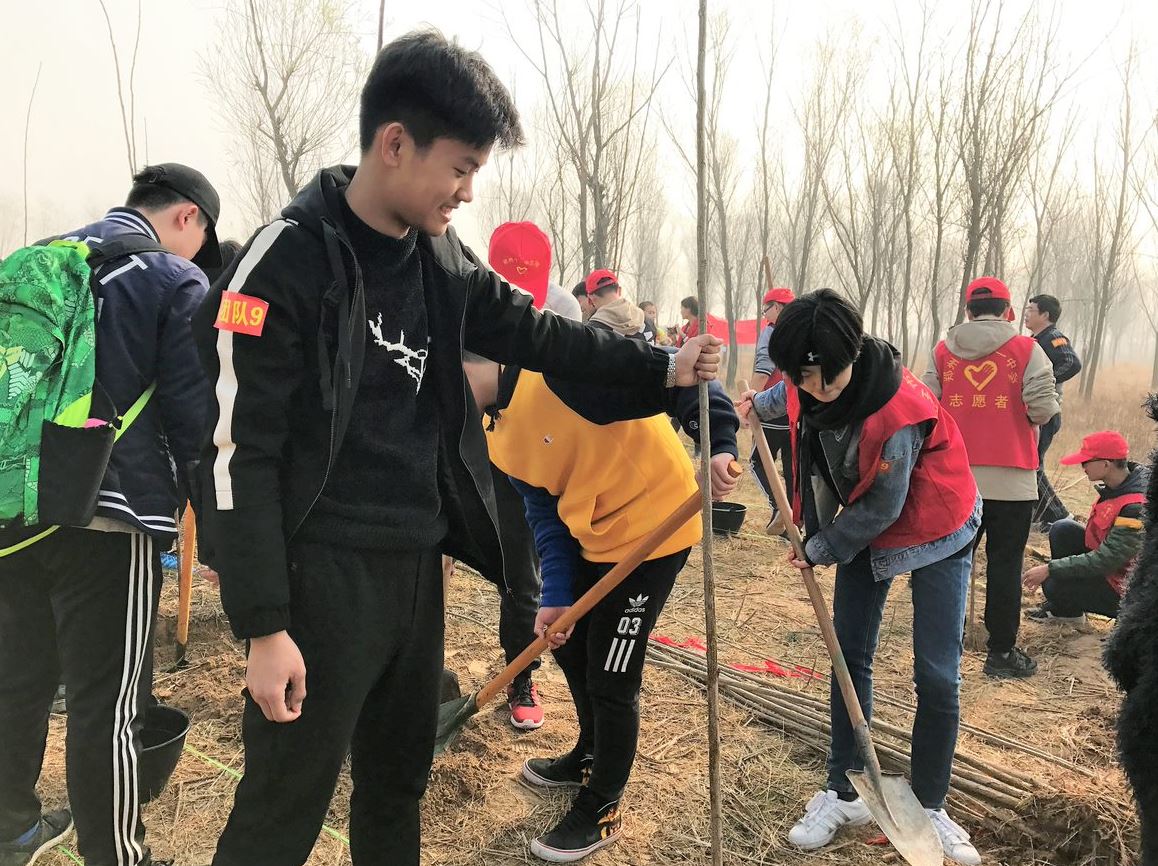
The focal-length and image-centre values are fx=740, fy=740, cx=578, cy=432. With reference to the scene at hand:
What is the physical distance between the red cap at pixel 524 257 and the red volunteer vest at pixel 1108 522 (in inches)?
125

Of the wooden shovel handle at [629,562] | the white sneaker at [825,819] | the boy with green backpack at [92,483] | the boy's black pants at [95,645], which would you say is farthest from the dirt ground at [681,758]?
the wooden shovel handle at [629,562]

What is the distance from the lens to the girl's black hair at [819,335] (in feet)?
6.93

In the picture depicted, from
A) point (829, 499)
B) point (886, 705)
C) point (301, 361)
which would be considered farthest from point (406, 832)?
point (886, 705)

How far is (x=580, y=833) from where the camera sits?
2414mm

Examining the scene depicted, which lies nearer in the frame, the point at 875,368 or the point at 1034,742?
the point at 875,368

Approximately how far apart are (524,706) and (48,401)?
85.4 inches

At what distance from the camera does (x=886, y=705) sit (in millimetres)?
3416

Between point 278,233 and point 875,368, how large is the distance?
1661 mm

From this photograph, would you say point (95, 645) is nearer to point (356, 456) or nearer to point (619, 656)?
point (356, 456)

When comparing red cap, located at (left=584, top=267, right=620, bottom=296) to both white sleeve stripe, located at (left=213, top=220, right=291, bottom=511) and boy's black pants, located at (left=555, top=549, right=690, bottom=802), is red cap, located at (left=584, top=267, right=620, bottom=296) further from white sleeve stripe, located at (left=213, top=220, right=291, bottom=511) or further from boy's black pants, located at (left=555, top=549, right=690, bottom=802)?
white sleeve stripe, located at (left=213, top=220, right=291, bottom=511)

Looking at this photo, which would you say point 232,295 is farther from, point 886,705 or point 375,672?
point 886,705

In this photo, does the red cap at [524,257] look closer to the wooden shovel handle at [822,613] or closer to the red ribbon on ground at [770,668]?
the wooden shovel handle at [822,613]

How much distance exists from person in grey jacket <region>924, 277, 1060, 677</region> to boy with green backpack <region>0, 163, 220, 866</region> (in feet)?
12.2

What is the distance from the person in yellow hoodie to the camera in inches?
88.6
